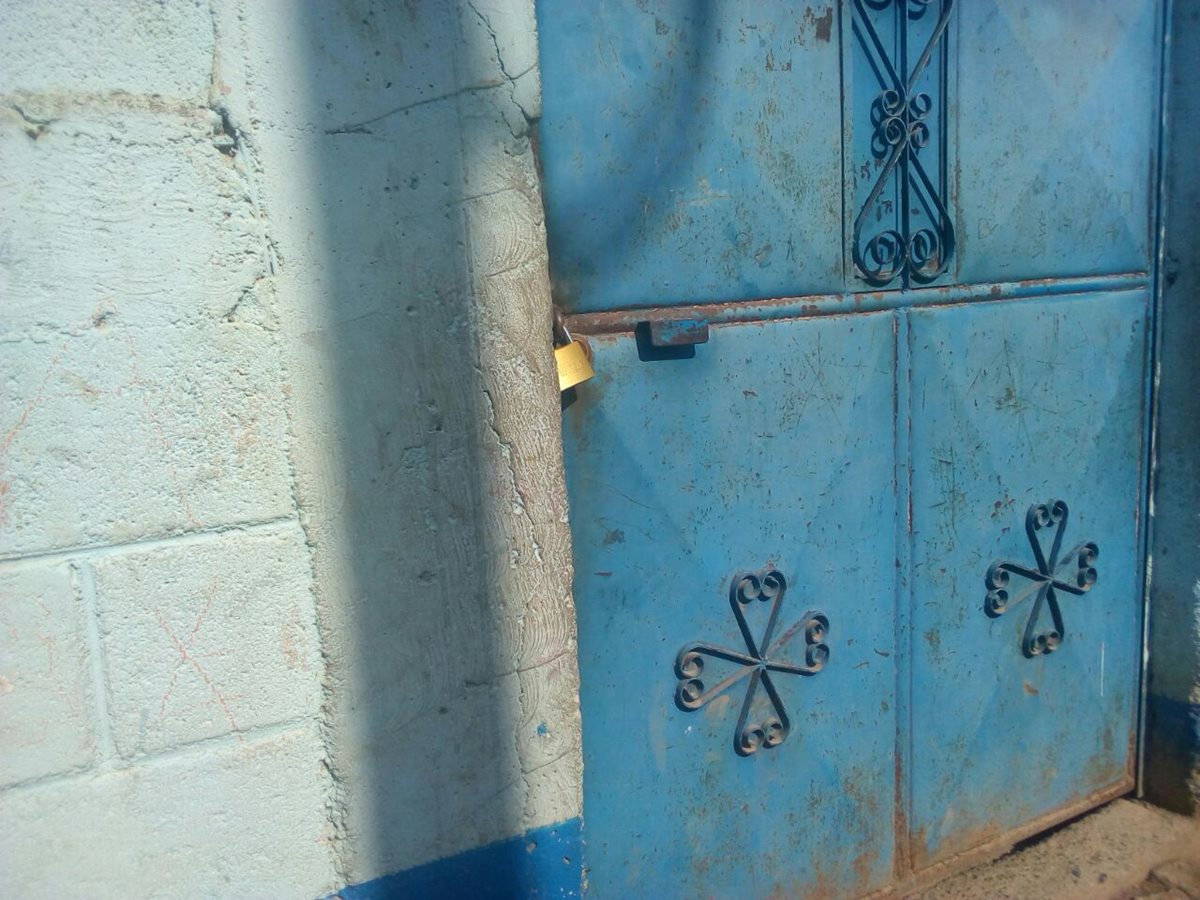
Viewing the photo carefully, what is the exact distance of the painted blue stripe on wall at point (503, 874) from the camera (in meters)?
1.53

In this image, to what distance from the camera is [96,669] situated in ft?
4.22

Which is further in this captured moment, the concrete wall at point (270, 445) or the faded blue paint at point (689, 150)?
the faded blue paint at point (689, 150)

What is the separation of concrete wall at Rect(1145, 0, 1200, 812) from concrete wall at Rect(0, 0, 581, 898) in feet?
6.34

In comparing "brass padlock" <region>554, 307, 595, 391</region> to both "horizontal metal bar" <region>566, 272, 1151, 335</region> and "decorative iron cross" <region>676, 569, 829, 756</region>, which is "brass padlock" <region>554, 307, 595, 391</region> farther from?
"decorative iron cross" <region>676, 569, 829, 756</region>

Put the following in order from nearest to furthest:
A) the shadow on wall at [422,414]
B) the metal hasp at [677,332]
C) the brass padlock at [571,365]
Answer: the shadow on wall at [422,414], the brass padlock at [571,365], the metal hasp at [677,332]

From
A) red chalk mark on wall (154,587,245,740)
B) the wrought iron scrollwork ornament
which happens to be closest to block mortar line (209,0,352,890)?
red chalk mark on wall (154,587,245,740)

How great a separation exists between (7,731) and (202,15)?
0.94 m

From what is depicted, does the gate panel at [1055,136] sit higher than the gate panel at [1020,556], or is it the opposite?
the gate panel at [1055,136]

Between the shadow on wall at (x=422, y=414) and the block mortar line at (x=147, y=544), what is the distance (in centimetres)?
6

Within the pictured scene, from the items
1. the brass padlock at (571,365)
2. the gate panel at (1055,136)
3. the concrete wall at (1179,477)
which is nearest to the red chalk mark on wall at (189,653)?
the brass padlock at (571,365)

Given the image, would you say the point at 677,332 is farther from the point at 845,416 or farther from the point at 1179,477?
the point at 1179,477

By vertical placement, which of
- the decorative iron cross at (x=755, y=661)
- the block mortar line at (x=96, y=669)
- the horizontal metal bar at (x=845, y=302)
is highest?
the horizontal metal bar at (x=845, y=302)

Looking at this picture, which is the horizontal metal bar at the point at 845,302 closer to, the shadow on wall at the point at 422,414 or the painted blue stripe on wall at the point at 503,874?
the shadow on wall at the point at 422,414

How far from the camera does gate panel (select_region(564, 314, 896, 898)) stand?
1.90m
